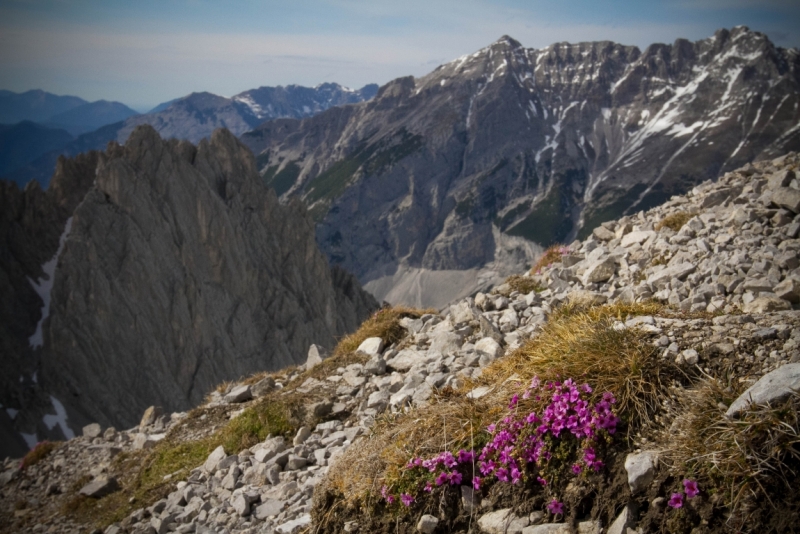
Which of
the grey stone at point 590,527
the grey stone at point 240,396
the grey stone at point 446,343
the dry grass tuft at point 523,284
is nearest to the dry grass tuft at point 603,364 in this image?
the grey stone at point 590,527

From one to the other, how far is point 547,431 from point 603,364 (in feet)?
4.16

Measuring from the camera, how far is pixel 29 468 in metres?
16.8

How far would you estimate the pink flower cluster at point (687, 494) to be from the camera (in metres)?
5.07

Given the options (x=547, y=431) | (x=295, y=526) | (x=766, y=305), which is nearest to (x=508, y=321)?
(x=766, y=305)

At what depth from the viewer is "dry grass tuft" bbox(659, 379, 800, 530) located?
4.84 metres

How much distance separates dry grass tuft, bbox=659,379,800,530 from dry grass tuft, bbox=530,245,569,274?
37.7 feet

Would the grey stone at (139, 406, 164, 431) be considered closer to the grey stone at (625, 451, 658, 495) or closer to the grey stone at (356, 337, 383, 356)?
the grey stone at (356, 337, 383, 356)

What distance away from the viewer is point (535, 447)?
6254 millimetres

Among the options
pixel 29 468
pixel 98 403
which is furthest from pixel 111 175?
pixel 29 468

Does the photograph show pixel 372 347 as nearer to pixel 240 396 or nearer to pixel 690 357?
pixel 240 396

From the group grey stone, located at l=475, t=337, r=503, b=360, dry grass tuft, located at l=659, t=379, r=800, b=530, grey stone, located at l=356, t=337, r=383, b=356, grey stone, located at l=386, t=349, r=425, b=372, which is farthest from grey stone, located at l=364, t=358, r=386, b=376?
dry grass tuft, located at l=659, t=379, r=800, b=530

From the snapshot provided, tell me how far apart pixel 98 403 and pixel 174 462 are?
8608cm

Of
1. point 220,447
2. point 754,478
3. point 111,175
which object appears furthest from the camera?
point 111,175

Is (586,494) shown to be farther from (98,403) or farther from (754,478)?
(98,403)
